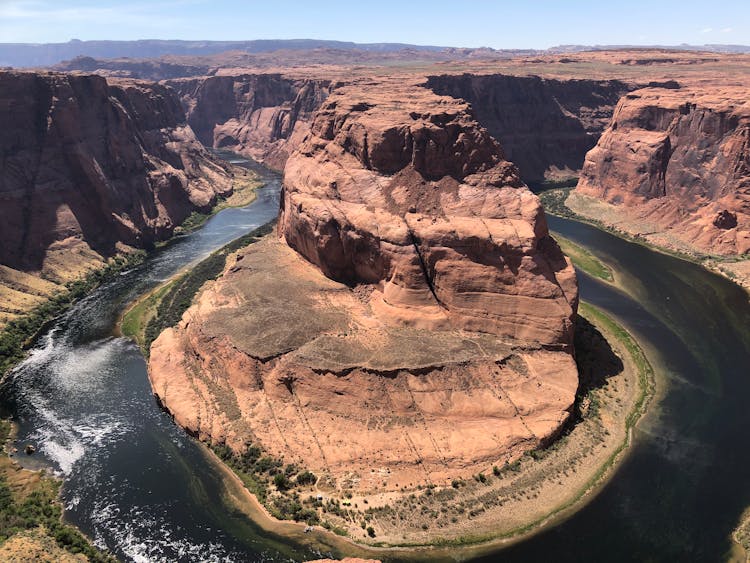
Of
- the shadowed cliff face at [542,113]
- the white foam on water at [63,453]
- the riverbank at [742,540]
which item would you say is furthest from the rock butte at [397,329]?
the shadowed cliff face at [542,113]

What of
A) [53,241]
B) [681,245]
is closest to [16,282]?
[53,241]

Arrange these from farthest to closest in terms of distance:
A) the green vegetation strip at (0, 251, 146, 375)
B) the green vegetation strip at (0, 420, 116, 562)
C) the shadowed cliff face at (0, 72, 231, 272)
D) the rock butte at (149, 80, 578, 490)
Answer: the shadowed cliff face at (0, 72, 231, 272) < the green vegetation strip at (0, 251, 146, 375) < the rock butte at (149, 80, 578, 490) < the green vegetation strip at (0, 420, 116, 562)

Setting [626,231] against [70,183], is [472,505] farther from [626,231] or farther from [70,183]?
[70,183]

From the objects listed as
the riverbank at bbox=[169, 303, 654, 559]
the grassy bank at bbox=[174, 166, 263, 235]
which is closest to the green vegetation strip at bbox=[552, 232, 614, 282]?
the riverbank at bbox=[169, 303, 654, 559]

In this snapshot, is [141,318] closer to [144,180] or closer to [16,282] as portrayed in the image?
[16,282]

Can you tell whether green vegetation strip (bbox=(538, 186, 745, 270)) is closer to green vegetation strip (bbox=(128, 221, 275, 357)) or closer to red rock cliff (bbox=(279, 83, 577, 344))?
red rock cliff (bbox=(279, 83, 577, 344))

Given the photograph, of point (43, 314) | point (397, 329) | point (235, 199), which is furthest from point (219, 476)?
point (235, 199)

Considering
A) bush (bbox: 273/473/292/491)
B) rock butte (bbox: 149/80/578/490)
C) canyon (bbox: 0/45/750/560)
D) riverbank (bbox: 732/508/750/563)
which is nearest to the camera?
riverbank (bbox: 732/508/750/563)
